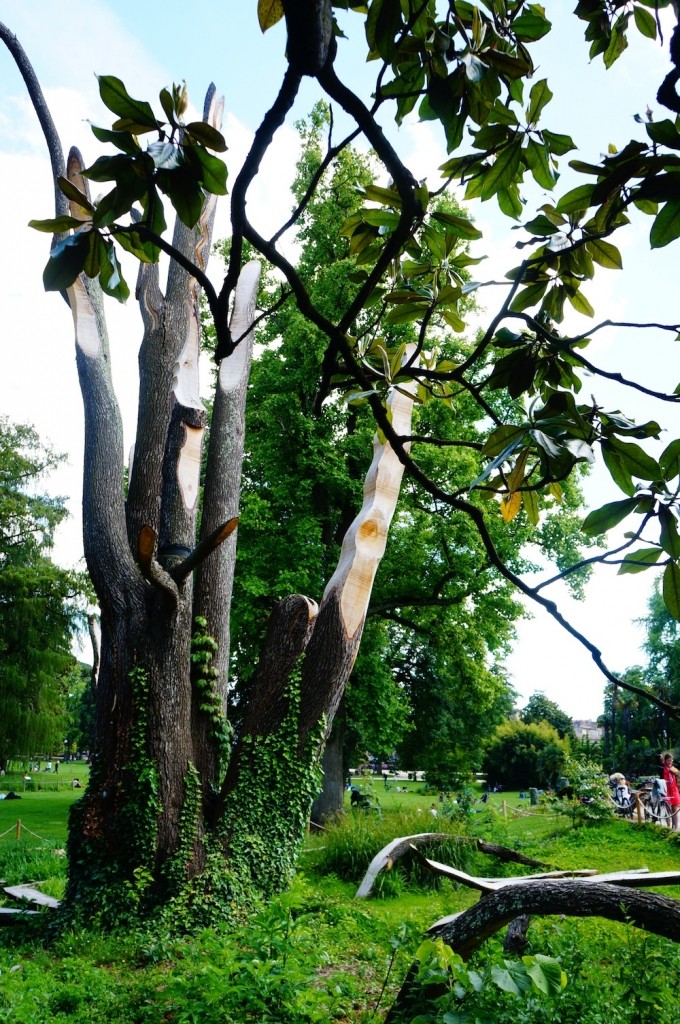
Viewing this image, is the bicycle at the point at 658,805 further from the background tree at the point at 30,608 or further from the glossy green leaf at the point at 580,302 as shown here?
the background tree at the point at 30,608

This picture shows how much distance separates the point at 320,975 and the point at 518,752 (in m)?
29.7

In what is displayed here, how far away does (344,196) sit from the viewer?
579 inches

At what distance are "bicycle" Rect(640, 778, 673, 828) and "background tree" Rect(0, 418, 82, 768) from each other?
14589 millimetres

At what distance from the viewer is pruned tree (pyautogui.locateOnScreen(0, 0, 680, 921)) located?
0.88m

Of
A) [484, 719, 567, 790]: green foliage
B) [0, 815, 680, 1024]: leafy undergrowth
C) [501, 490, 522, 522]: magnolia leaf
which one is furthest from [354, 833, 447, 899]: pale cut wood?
[484, 719, 567, 790]: green foliage

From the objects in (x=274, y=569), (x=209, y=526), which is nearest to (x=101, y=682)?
(x=209, y=526)

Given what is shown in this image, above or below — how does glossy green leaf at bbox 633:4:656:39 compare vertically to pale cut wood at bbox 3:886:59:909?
above

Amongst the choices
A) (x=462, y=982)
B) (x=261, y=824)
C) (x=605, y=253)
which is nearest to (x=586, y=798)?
(x=261, y=824)

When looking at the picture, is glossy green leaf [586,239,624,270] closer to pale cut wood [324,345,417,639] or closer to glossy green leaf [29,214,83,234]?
glossy green leaf [29,214,83,234]

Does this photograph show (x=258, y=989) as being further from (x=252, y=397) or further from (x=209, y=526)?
(x=252, y=397)

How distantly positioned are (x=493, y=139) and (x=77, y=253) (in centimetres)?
63

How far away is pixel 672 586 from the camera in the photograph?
96 cm

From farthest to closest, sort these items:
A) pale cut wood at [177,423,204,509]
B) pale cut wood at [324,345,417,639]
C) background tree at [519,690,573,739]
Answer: background tree at [519,690,573,739], pale cut wood at [177,423,204,509], pale cut wood at [324,345,417,639]

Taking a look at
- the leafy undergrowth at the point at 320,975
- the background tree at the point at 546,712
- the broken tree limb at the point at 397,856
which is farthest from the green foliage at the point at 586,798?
the background tree at the point at 546,712
